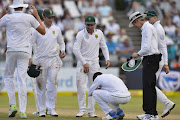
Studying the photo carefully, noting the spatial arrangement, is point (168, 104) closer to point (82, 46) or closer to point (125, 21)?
point (82, 46)

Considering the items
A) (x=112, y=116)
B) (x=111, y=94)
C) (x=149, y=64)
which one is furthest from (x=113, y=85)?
(x=149, y=64)

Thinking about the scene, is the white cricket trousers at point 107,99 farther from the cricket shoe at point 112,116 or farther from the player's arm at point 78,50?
the player's arm at point 78,50

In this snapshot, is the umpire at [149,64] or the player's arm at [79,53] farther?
the player's arm at [79,53]

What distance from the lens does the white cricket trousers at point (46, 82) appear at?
11781 mm

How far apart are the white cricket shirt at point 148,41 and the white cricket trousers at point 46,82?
2.48 metres

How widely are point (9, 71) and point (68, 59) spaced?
969cm

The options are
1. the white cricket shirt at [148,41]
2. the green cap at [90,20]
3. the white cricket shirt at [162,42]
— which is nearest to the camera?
the white cricket shirt at [148,41]

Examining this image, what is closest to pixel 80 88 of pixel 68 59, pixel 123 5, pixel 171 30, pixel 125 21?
pixel 68 59

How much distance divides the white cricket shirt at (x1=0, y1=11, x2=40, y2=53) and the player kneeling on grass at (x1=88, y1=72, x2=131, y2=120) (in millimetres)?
1798

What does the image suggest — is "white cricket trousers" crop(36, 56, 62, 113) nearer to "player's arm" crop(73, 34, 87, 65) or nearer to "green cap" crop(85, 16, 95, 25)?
"player's arm" crop(73, 34, 87, 65)

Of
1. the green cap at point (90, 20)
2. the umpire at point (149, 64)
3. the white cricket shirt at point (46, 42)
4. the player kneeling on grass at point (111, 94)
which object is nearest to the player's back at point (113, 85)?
the player kneeling on grass at point (111, 94)

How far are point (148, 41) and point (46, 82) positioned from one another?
291 cm

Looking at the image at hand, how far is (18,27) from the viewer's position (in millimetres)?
10539

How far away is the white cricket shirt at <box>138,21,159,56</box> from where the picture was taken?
33.9ft
